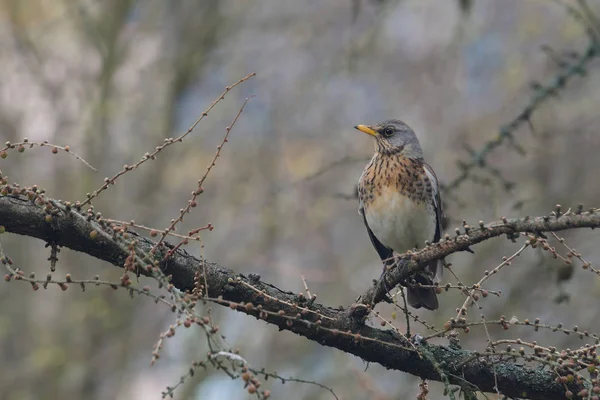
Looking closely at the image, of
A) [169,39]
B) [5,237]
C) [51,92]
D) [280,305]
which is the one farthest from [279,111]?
[280,305]

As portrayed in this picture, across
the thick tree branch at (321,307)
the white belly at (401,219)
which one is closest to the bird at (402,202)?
the white belly at (401,219)

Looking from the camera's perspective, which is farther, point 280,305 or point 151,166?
point 151,166

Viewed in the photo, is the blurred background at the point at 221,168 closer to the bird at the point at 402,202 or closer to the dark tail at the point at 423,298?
the bird at the point at 402,202

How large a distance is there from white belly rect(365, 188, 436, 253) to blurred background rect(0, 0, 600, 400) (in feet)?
5.97

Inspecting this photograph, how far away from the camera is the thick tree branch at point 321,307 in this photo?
9.34 ft

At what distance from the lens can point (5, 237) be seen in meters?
8.55

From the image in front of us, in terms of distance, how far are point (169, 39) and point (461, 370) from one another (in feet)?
21.6

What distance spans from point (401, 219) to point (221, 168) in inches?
204

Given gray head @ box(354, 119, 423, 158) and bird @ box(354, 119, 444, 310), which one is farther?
gray head @ box(354, 119, 423, 158)

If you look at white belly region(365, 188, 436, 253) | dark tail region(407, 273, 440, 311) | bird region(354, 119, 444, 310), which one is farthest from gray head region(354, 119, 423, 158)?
dark tail region(407, 273, 440, 311)

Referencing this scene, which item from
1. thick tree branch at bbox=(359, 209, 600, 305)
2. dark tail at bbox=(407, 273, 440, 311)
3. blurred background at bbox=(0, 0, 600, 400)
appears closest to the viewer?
thick tree branch at bbox=(359, 209, 600, 305)

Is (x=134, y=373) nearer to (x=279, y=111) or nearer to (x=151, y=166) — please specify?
(x=151, y=166)

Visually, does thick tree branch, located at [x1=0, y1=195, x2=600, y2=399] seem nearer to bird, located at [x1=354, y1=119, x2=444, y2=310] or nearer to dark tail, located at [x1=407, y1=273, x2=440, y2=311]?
dark tail, located at [x1=407, y1=273, x2=440, y2=311]

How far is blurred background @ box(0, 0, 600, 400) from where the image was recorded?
7496 millimetres
